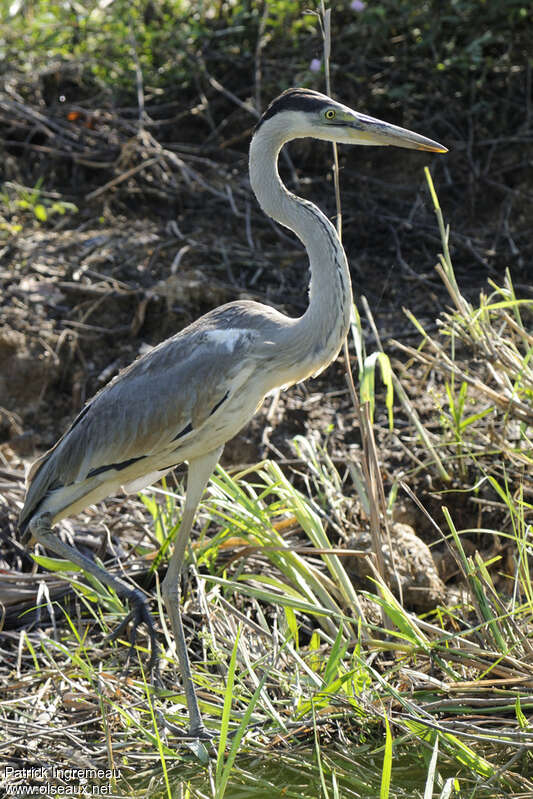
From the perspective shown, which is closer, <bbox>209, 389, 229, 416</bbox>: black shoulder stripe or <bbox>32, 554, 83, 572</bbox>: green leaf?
<bbox>209, 389, 229, 416</bbox>: black shoulder stripe

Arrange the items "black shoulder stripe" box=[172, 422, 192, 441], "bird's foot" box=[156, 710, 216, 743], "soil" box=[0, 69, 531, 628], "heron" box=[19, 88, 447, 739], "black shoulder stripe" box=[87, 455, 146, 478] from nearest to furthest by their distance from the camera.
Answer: "bird's foot" box=[156, 710, 216, 743], "heron" box=[19, 88, 447, 739], "black shoulder stripe" box=[172, 422, 192, 441], "black shoulder stripe" box=[87, 455, 146, 478], "soil" box=[0, 69, 531, 628]

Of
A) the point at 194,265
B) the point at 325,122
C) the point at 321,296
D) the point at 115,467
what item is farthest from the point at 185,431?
the point at 194,265

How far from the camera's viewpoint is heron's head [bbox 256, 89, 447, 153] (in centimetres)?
344

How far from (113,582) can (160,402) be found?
66 centimetres

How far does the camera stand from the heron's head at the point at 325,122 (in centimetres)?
344

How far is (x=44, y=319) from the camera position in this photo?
219 inches

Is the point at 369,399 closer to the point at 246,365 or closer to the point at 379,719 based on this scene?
the point at 246,365

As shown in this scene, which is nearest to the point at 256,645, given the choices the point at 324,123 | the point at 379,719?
the point at 379,719

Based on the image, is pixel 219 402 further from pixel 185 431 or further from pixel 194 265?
pixel 194 265

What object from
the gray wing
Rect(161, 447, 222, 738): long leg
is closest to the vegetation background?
Rect(161, 447, 222, 738): long leg

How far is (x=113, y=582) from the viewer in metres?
3.40

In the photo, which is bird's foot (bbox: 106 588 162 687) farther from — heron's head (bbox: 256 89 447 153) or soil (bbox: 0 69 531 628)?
heron's head (bbox: 256 89 447 153)

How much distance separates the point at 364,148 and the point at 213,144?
1.06 metres

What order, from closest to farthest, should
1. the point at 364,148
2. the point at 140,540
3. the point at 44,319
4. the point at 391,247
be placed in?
the point at 140,540, the point at 44,319, the point at 391,247, the point at 364,148
